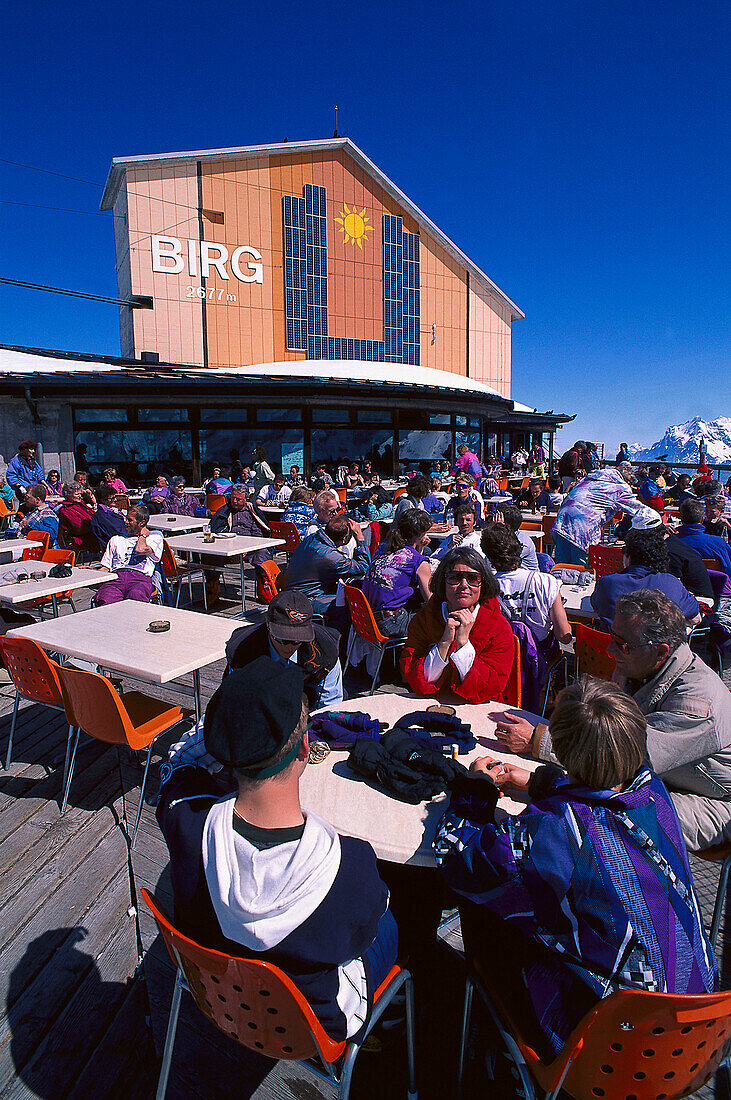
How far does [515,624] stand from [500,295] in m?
28.3

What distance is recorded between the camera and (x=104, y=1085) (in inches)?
75.7

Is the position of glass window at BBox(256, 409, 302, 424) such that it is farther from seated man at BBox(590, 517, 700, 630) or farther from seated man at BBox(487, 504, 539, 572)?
seated man at BBox(590, 517, 700, 630)

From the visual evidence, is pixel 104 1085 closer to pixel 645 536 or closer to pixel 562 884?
pixel 562 884

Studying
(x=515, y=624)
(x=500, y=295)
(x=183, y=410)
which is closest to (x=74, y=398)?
(x=183, y=410)

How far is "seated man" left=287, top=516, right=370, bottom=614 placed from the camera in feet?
17.2

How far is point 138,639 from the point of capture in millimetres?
3828

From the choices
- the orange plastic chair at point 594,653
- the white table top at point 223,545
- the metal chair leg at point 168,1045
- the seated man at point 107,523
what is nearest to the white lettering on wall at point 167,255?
the white table top at point 223,545

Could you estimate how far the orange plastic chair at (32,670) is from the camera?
336cm

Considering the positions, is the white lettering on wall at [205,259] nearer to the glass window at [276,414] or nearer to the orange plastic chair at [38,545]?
the glass window at [276,414]

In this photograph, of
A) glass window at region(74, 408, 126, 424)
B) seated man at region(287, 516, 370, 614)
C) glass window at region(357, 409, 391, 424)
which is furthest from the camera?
glass window at region(357, 409, 391, 424)

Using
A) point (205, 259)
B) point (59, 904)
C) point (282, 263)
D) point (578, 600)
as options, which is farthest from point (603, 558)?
point (282, 263)

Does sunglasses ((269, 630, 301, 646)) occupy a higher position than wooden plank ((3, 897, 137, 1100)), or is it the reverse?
sunglasses ((269, 630, 301, 646))

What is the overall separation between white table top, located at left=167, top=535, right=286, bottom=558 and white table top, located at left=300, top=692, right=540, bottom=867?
4.94 metres

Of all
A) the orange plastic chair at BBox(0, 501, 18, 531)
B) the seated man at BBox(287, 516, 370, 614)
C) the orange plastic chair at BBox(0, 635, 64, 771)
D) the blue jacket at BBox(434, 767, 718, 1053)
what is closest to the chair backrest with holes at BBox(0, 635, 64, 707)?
the orange plastic chair at BBox(0, 635, 64, 771)
